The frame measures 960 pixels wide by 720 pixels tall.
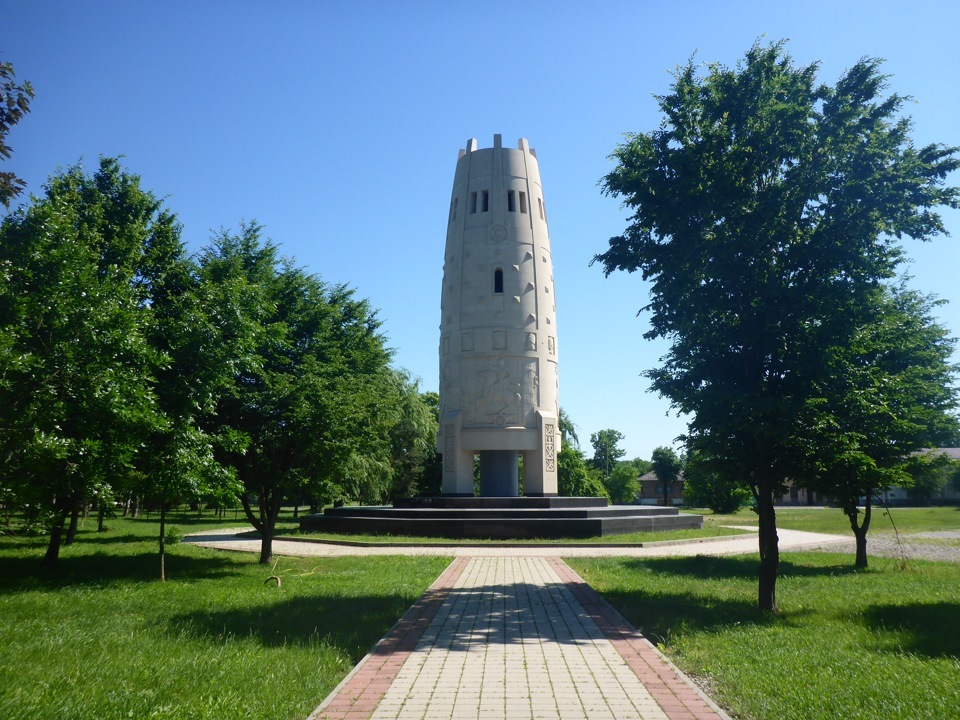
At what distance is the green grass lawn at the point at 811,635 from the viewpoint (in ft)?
21.9

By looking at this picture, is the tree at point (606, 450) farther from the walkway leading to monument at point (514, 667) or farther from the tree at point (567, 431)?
the walkway leading to monument at point (514, 667)

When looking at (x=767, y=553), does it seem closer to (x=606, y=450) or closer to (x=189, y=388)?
(x=189, y=388)

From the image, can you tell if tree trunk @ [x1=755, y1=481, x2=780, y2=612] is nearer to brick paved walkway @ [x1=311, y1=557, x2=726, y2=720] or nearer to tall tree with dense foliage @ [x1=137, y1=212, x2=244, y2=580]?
brick paved walkway @ [x1=311, y1=557, x2=726, y2=720]

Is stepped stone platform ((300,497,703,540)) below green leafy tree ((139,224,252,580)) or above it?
below

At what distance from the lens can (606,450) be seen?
107375 mm

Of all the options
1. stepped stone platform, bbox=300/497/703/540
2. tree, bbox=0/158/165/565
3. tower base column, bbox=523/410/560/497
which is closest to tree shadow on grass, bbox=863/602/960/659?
tree, bbox=0/158/165/565

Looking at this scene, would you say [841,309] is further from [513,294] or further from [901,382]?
[513,294]

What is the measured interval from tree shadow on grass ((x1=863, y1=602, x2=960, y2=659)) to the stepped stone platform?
52.6ft

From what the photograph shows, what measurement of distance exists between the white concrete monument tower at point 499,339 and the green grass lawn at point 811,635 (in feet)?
51.9

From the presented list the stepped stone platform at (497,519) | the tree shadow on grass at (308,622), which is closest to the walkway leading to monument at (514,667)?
the tree shadow on grass at (308,622)

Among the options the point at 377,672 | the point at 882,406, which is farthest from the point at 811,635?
the point at 377,672

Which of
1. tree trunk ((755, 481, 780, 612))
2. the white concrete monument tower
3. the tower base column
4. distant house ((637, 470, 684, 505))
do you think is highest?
the white concrete monument tower

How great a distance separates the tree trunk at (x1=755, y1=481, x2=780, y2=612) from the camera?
11.8m

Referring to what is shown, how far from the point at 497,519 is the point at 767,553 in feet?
54.7
